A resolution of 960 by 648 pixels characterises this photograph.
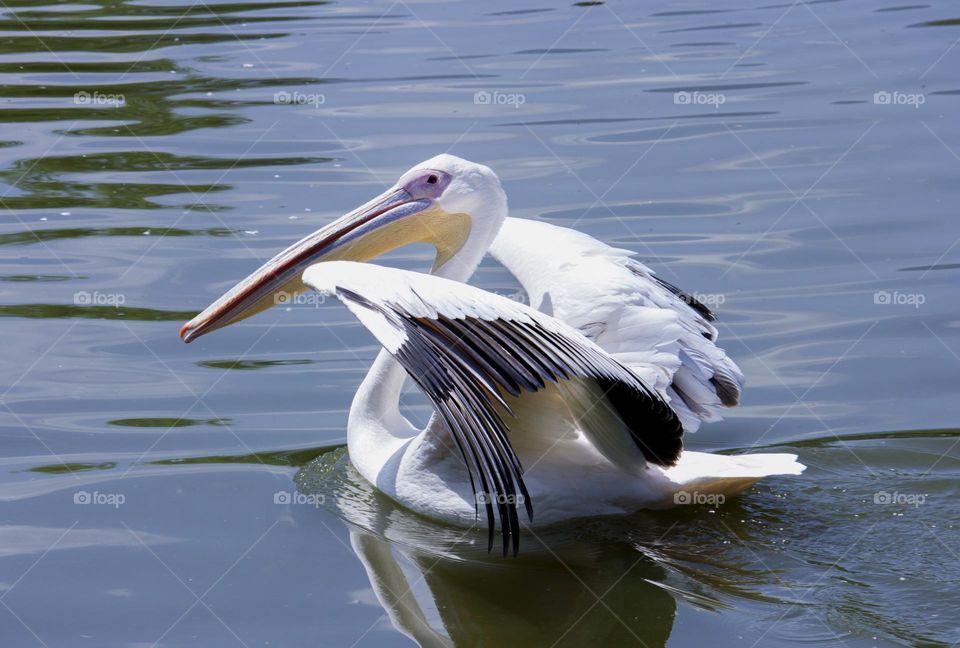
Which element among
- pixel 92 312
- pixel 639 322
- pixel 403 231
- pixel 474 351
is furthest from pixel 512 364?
pixel 92 312

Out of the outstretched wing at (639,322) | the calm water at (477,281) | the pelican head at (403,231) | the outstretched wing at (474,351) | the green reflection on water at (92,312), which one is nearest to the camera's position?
the outstretched wing at (474,351)

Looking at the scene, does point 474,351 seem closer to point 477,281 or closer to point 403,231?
point 403,231

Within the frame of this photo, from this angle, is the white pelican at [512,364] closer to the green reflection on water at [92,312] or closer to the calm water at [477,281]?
the calm water at [477,281]

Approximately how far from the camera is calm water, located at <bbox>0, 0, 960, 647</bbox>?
4.02m

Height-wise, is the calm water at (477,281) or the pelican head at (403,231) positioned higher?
the pelican head at (403,231)

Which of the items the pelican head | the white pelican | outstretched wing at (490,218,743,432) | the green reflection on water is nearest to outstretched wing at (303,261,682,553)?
the white pelican

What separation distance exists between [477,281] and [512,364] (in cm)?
269

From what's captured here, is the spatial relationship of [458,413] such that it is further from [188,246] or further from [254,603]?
[188,246]

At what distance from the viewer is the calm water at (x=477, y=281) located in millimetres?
4020

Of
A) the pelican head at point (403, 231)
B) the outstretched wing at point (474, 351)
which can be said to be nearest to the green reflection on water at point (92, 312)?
the pelican head at point (403, 231)

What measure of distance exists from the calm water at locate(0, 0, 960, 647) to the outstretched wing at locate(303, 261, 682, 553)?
20.0 inches

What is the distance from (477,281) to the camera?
652 cm

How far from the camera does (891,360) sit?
557 centimetres

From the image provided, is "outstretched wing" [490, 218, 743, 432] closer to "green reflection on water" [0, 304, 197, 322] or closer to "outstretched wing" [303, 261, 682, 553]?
"outstretched wing" [303, 261, 682, 553]
